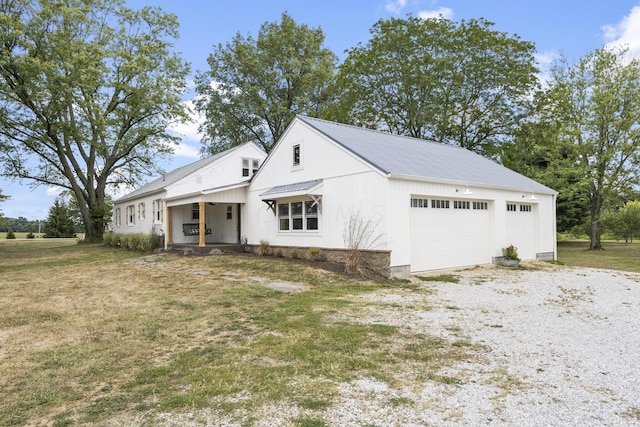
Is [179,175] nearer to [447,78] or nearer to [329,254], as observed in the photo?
[329,254]

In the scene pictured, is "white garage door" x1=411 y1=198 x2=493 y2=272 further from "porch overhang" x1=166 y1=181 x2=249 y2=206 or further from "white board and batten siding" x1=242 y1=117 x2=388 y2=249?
"porch overhang" x1=166 y1=181 x2=249 y2=206

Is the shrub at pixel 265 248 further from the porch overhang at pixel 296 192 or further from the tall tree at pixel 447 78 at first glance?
the tall tree at pixel 447 78

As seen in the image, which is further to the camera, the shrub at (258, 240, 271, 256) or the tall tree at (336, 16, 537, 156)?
the tall tree at (336, 16, 537, 156)

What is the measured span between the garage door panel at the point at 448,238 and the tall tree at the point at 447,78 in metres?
14.6

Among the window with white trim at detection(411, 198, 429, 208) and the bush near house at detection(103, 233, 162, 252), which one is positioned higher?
the window with white trim at detection(411, 198, 429, 208)

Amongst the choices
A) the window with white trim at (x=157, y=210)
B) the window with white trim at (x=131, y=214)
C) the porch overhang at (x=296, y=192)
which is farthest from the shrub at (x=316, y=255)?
the window with white trim at (x=131, y=214)

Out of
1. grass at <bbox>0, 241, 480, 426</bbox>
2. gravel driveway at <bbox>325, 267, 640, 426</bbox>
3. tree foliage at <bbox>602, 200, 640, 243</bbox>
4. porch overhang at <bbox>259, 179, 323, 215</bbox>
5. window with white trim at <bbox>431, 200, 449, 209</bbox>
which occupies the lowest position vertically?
gravel driveway at <bbox>325, 267, 640, 426</bbox>

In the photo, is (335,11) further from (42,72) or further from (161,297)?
(42,72)

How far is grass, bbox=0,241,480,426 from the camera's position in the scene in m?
3.67

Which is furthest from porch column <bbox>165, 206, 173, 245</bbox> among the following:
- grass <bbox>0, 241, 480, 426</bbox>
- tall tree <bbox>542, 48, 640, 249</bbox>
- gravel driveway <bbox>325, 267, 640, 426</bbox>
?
tall tree <bbox>542, 48, 640, 249</bbox>

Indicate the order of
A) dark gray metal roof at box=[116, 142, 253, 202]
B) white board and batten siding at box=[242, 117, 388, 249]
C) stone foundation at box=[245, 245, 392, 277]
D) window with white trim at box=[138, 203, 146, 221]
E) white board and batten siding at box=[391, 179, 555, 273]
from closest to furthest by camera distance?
stone foundation at box=[245, 245, 392, 277] < white board and batten siding at box=[391, 179, 555, 273] < white board and batten siding at box=[242, 117, 388, 249] < dark gray metal roof at box=[116, 142, 253, 202] < window with white trim at box=[138, 203, 146, 221]

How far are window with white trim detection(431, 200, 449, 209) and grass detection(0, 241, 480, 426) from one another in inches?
194

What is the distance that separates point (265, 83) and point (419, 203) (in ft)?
81.5

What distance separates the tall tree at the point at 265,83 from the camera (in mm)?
33562
